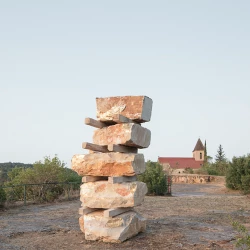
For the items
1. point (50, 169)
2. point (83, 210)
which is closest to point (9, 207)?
point (50, 169)

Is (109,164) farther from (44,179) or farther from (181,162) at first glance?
(181,162)

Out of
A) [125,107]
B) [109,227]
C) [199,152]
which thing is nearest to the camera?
[109,227]

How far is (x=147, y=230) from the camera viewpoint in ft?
28.7

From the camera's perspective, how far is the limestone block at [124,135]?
25.3ft

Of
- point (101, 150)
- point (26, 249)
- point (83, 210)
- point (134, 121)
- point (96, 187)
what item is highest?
point (134, 121)

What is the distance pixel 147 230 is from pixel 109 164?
2.06 meters

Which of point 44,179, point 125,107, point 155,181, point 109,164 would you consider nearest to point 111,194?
point 109,164

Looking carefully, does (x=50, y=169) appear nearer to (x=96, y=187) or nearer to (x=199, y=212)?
(x=199, y=212)

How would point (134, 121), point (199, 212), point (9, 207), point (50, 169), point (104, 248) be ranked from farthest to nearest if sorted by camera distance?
point (50, 169)
point (9, 207)
point (199, 212)
point (134, 121)
point (104, 248)

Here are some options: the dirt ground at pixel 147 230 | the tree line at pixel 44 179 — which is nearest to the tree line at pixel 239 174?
the dirt ground at pixel 147 230

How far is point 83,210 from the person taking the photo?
796 cm

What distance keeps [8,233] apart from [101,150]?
2988mm

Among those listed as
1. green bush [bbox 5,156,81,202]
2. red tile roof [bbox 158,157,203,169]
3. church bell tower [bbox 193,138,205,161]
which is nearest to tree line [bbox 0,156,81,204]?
green bush [bbox 5,156,81,202]

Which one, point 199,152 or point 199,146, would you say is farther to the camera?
point 199,146
